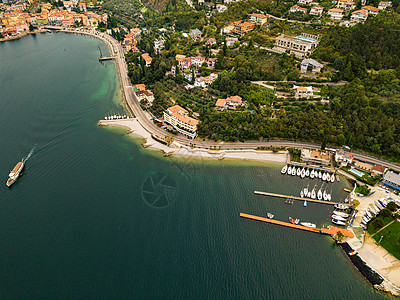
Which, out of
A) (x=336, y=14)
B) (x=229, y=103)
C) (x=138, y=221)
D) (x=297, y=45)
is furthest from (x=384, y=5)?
(x=138, y=221)

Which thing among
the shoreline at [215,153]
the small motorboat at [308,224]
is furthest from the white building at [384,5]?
the small motorboat at [308,224]

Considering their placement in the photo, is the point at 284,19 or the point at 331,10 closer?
the point at 331,10

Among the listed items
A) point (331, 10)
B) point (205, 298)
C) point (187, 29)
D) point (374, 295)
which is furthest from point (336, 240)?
point (187, 29)

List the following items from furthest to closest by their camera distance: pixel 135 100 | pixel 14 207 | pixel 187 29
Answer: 1. pixel 187 29
2. pixel 135 100
3. pixel 14 207

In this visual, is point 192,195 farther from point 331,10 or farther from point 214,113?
point 331,10

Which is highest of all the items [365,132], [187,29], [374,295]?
[187,29]
